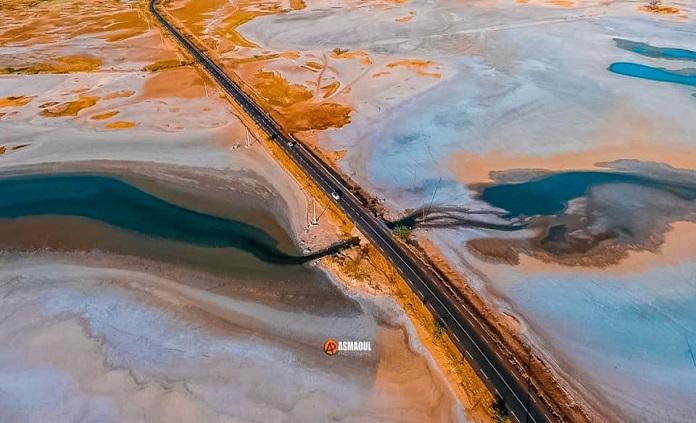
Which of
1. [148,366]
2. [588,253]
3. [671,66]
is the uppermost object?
[671,66]

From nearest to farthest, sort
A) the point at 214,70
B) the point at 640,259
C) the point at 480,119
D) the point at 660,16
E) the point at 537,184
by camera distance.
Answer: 1. the point at 640,259
2. the point at 537,184
3. the point at 480,119
4. the point at 214,70
5. the point at 660,16

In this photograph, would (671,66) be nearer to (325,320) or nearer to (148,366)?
(325,320)

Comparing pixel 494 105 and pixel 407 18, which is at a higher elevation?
pixel 407 18

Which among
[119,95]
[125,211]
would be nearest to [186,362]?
[125,211]

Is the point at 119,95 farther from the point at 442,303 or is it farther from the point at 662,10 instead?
the point at 662,10

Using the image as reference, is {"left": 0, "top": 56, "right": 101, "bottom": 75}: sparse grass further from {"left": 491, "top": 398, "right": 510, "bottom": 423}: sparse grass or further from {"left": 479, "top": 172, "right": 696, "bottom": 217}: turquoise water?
{"left": 491, "top": 398, "right": 510, "bottom": 423}: sparse grass

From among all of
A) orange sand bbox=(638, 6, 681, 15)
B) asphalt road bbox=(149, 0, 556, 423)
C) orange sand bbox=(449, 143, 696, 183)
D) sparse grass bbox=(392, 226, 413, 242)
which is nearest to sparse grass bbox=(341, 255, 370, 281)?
asphalt road bbox=(149, 0, 556, 423)

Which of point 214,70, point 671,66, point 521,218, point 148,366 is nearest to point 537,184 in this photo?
point 521,218
